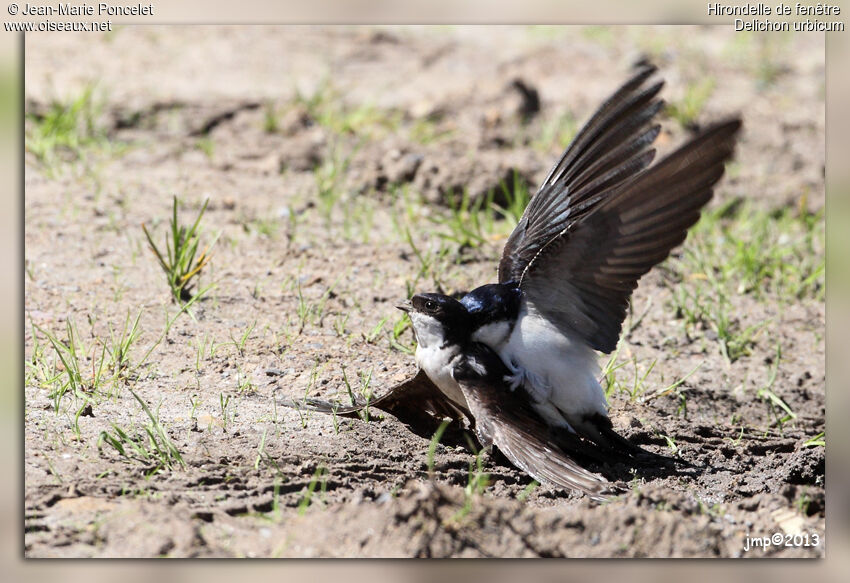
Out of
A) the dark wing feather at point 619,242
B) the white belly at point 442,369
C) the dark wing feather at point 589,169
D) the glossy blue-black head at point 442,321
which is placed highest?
the dark wing feather at point 589,169

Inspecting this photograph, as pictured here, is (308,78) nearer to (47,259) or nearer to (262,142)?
(262,142)

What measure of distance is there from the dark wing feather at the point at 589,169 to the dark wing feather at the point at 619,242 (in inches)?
14.6

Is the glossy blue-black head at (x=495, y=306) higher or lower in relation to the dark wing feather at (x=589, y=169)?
lower

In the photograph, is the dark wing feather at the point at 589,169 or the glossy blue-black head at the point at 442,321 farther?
the dark wing feather at the point at 589,169

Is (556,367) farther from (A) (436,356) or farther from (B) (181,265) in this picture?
(B) (181,265)

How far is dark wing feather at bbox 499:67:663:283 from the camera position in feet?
11.9

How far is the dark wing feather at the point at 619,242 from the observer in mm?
2885

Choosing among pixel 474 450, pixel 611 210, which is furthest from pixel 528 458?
pixel 611 210

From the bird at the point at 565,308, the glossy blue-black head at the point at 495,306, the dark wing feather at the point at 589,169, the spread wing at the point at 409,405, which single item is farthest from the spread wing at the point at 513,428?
the dark wing feather at the point at 589,169

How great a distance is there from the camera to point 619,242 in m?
3.16

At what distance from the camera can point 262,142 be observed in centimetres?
580

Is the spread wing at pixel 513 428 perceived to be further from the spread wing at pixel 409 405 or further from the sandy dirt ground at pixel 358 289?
the spread wing at pixel 409 405

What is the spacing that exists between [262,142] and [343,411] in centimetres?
262

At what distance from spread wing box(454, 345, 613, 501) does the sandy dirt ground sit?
4.9 inches
